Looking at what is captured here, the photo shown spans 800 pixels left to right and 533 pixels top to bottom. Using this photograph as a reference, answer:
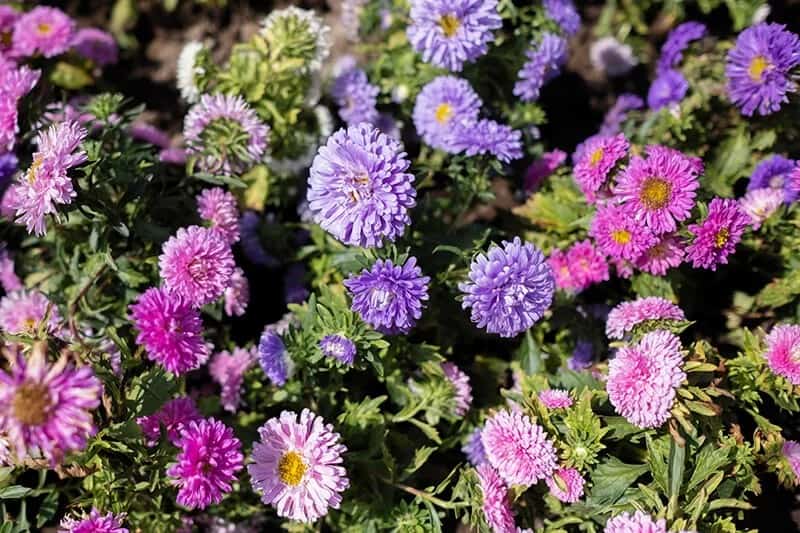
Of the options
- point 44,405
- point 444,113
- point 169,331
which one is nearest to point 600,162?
point 444,113

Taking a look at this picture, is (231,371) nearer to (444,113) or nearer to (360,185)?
(360,185)

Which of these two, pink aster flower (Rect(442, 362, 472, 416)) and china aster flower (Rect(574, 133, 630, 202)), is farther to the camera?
pink aster flower (Rect(442, 362, 472, 416))

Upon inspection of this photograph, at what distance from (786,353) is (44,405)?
1655 millimetres

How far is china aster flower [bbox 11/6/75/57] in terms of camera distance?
2.70 meters

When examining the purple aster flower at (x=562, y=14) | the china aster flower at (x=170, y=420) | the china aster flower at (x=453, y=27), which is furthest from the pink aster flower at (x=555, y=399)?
the purple aster flower at (x=562, y=14)

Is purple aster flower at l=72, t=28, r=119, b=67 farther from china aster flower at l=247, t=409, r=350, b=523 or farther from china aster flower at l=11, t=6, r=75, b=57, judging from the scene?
china aster flower at l=247, t=409, r=350, b=523

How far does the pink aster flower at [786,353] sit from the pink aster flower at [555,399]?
50 centimetres

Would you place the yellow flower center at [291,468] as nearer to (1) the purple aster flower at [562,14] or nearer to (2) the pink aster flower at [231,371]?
(2) the pink aster flower at [231,371]

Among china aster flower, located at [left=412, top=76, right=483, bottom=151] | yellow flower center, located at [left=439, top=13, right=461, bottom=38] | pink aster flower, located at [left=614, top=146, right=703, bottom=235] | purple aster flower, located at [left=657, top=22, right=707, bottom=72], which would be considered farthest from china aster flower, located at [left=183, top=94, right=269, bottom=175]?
purple aster flower, located at [left=657, top=22, right=707, bottom=72]

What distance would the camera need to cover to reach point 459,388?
2.35 m

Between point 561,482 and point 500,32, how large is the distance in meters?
1.51

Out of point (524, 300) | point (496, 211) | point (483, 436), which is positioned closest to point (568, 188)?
point (496, 211)

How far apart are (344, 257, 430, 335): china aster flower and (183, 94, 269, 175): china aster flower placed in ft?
2.26

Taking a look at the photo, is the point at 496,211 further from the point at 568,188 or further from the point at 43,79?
the point at 43,79
